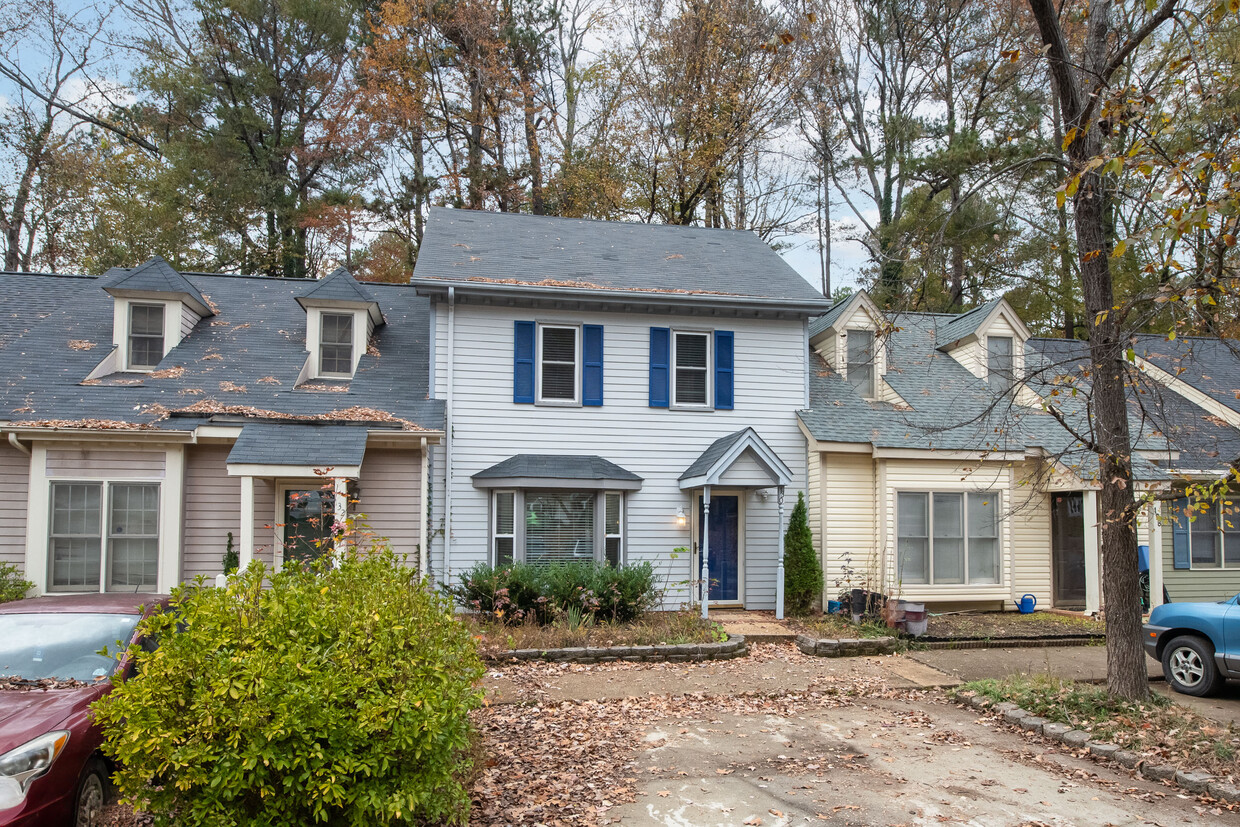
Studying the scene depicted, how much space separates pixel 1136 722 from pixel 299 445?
1069cm

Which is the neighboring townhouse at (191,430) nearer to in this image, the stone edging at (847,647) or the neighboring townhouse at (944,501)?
the stone edging at (847,647)

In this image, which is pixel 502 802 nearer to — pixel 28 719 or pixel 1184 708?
pixel 28 719

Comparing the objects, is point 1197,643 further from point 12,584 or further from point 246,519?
point 12,584

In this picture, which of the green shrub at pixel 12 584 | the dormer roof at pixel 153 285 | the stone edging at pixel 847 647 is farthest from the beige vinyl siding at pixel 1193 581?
the green shrub at pixel 12 584

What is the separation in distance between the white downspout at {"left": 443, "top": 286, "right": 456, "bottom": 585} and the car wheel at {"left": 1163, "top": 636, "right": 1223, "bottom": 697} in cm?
973

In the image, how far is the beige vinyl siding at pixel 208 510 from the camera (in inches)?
501

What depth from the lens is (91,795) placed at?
A: 16.3 feet

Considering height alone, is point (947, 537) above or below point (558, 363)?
below

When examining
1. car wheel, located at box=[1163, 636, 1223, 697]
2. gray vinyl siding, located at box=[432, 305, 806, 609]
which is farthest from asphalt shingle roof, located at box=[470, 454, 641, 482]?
car wheel, located at box=[1163, 636, 1223, 697]

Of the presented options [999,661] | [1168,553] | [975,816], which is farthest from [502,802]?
[1168,553]

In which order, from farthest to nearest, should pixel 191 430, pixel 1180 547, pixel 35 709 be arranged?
pixel 1180 547, pixel 191 430, pixel 35 709

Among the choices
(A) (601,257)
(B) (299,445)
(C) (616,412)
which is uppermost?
(A) (601,257)

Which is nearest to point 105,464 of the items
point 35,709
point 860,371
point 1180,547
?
point 35,709

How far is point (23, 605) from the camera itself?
6.33 m
